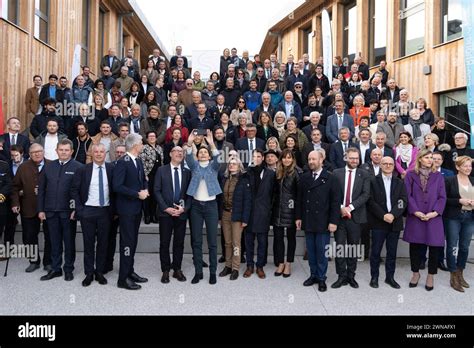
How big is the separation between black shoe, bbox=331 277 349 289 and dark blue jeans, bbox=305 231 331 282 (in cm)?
16

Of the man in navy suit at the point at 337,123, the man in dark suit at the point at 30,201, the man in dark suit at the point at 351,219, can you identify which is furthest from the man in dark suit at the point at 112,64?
the man in dark suit at the point at 351,219

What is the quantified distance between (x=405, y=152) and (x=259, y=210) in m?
3.42

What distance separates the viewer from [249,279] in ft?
19.5

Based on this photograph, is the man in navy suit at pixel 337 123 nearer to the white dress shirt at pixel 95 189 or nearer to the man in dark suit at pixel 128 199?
the man in dark suit at pixel 128 199

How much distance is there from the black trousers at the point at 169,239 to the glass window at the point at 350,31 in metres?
13.8

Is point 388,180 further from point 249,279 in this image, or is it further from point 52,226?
point 52,226

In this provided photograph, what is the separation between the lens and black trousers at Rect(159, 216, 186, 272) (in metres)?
5.81

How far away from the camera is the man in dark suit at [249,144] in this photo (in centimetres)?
799

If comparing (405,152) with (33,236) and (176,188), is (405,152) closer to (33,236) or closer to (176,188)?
(176,188)

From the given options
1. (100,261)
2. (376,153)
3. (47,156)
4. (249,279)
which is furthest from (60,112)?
(376,153)

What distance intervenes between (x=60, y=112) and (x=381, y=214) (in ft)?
23.4

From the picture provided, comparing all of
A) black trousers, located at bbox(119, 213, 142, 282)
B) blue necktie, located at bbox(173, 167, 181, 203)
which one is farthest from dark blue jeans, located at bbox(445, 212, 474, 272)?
black trousers, located at bbox(119, 213, 142, 282)

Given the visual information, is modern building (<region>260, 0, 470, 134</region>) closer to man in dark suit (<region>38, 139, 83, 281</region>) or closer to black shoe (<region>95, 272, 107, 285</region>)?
black shoe (<region>95, 272, 107, 285</region>)

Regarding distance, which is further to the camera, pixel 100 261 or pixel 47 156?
pixel 47 156
